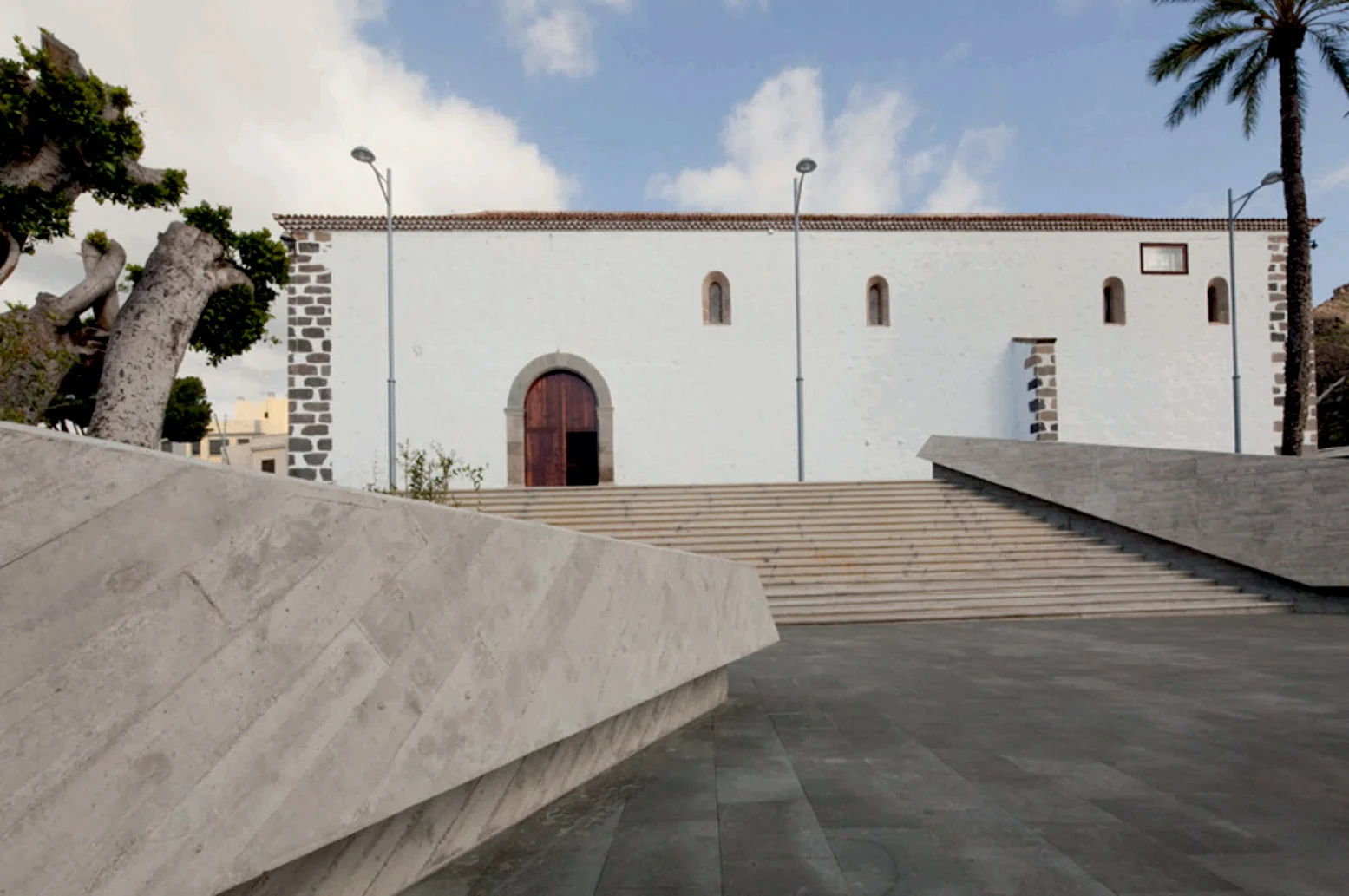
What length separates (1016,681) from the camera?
5.38 m

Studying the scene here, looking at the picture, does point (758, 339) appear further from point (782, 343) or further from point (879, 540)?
point (879, 540)

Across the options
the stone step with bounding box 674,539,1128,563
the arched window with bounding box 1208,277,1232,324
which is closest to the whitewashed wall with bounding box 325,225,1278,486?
the arched window with bounding box 1208,277,1232,324

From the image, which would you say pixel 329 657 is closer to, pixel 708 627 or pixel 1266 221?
pixel 708 627

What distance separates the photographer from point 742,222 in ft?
55.6

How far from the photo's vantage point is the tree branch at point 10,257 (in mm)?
11438

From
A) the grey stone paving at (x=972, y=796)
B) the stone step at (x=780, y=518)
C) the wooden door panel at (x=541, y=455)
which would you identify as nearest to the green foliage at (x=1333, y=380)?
the stone step at (x=780, y=518)

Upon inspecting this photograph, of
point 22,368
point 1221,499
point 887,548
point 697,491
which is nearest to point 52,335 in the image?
point 22,368

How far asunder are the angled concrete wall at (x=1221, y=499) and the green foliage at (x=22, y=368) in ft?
50.2

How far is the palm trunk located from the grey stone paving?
9.25 meters

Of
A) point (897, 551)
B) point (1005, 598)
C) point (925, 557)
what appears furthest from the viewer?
point (897, 551)

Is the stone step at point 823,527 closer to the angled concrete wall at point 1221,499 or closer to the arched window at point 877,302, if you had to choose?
the angled concrete wall at point 1221,499

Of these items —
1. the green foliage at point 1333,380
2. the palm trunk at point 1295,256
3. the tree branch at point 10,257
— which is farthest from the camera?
the green foliage at point 1333,380

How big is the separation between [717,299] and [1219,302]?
12.7 metres

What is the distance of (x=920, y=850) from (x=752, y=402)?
14.3 m
